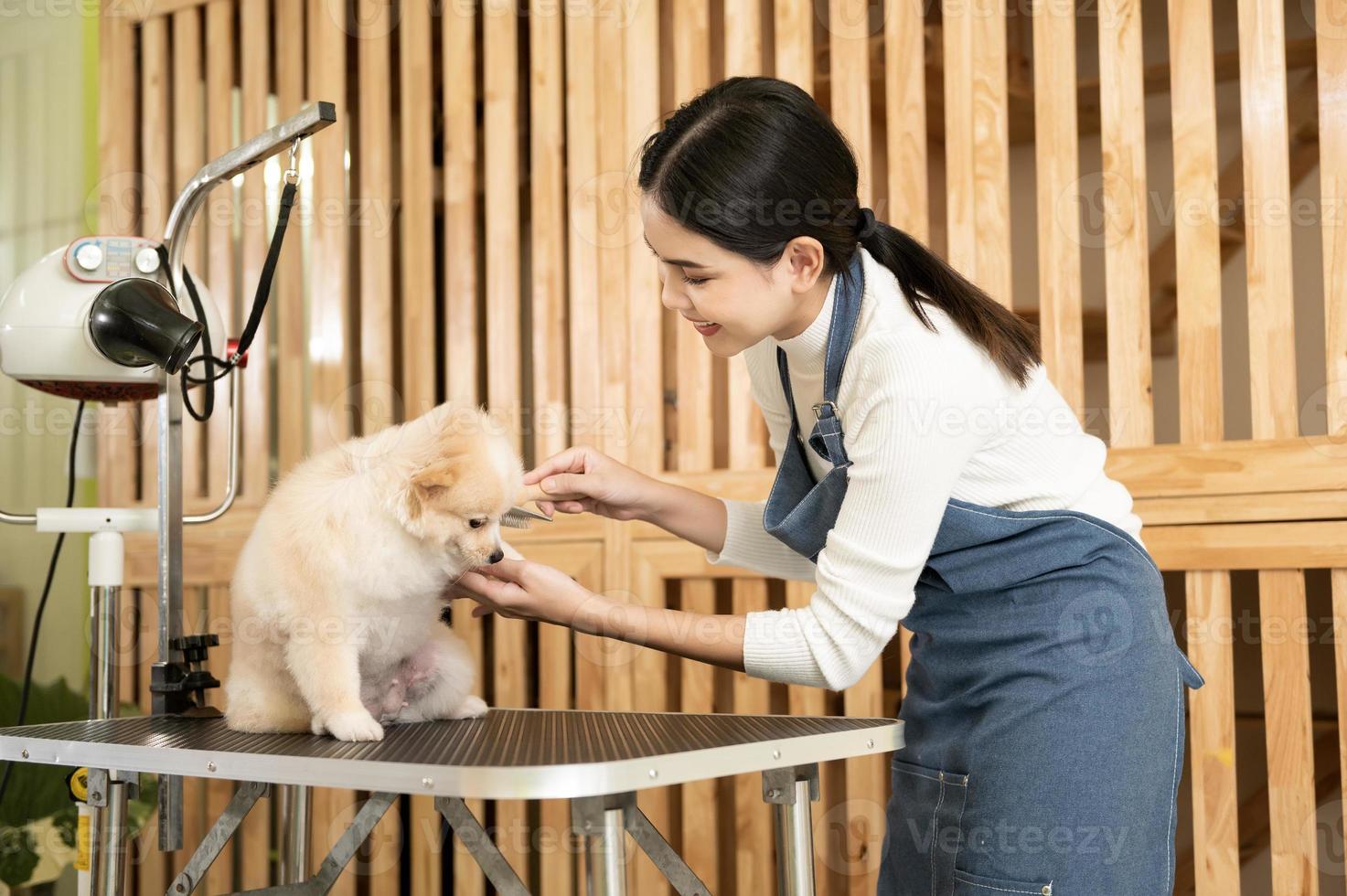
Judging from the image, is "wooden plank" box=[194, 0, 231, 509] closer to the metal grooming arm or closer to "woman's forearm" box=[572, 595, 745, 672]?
the metal grooming arm

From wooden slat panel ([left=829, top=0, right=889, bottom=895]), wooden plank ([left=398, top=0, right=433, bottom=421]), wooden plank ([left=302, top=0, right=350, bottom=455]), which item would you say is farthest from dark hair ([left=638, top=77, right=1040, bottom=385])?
wooden plank ([left=302, top=0, right=350, bottom=455])

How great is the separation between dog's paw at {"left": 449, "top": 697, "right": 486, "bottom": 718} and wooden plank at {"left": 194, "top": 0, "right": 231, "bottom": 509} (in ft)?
5.34

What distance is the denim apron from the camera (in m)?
1.19

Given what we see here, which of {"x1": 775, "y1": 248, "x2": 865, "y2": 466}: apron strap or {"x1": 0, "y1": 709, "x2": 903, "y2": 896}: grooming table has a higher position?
{"x1": 775, "y1": 248, "x2": 865, "y2": 466}: apron strap

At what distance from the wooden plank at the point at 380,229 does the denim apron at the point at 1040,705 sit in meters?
1.56

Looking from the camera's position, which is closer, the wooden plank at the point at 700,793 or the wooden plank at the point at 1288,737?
the wooden plank at the point at 1288,737

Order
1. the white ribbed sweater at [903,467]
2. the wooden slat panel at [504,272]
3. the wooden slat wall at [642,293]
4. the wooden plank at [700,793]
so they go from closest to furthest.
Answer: the white ribbed sweater at [903,467]
the wooden slat wall at [642,293]
the wooden plank at [700,793]
the wooden slat panel at [504,272]

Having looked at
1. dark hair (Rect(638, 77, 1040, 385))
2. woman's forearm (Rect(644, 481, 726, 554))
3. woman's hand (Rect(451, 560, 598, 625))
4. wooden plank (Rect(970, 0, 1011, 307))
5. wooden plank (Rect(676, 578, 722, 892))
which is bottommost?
wooden plank (Rect(676, 578, 722, 892))

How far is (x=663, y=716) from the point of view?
144 centimetres

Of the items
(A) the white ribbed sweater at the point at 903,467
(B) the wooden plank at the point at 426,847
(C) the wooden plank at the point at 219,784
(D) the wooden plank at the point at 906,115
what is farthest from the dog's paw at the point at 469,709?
(C) the wooden plank at the point at 219,784

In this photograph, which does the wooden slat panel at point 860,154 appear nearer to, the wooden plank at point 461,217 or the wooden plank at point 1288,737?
the wooden plank at point 1288,737

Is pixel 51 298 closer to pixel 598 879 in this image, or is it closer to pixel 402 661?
pixel 402 661

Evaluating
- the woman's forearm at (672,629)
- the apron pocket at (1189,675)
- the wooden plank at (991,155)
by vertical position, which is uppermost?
the wooden plank at (991,155)

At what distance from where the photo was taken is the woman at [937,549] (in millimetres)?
1186
